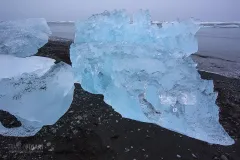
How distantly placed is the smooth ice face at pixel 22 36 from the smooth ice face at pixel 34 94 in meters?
0.81

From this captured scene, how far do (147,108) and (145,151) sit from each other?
0.87m

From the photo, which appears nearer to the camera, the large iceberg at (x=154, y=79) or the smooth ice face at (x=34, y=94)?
the smooth ice face at (x=34, y=94)

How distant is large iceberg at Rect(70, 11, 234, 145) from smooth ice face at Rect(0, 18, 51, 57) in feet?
5.76

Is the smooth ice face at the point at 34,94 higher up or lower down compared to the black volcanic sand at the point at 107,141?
higher up

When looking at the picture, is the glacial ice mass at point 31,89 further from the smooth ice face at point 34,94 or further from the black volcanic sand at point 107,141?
the black volcanic sand at point 107,141

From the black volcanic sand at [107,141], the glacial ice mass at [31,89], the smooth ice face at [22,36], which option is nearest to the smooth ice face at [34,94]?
the glacial ice mass at [31,89]

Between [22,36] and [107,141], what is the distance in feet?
13.7

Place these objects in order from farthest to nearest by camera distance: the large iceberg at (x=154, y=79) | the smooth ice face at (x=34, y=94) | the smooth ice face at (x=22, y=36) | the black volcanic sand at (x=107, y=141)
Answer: the smooth ice face at (x=22, y=36) < the large iceberg at (x=154, y=79) < the smooth ice face at (x=34, y=94) < the black volcanic sand at (x=107, y=141)

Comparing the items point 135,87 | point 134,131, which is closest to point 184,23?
point 135,87

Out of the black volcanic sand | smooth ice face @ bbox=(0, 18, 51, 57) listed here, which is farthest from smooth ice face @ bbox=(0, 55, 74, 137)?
smooth ice face @ bbox=(0, 18, 51, 57)

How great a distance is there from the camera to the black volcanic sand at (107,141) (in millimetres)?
3133

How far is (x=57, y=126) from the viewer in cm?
377

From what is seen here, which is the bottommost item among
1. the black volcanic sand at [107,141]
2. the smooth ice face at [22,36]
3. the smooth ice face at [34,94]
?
the black volcanic sand at [107,141]

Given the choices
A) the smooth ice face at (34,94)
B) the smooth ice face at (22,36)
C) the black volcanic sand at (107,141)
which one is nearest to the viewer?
the black volcanic sand at (107,141)
